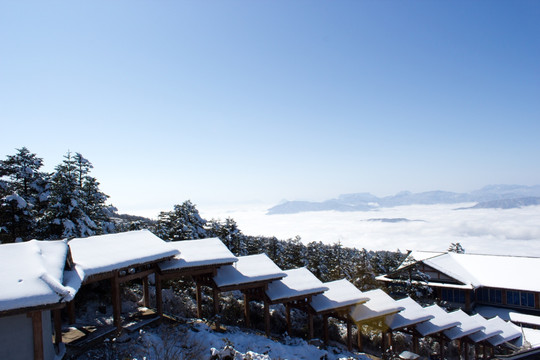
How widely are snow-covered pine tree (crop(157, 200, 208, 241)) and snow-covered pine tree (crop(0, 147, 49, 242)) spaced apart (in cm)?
1025

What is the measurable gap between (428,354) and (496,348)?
5053 millimetres

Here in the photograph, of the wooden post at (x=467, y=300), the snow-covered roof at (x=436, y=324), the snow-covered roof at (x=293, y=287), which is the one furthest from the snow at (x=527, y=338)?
the snow-covered roof at (x=293, y=287)

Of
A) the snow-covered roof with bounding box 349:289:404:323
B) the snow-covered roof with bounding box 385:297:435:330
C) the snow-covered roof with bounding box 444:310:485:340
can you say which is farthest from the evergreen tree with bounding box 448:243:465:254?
the snow-covered roof with bounding box 349:289:404:323

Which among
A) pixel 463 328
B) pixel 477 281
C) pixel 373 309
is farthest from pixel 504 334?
pixel 373 309

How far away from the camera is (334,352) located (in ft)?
53.3

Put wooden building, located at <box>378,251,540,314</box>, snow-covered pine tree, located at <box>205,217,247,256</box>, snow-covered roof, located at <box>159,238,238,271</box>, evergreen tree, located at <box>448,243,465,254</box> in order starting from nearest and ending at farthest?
snow-covered roof, located at <box>159,238,238,271</box> < wooden building, located at <box>378,251,540,314</box> < snow-covered pine tree, located at <box>205,217,247,256</box> < evergreen tree, located at <box>448,243,465,254</box>

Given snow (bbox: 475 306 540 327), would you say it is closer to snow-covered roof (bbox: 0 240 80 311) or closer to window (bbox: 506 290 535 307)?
window (bbox: 506 290 535 307)

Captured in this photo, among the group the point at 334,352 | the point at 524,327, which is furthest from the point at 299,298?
the point at 524,327

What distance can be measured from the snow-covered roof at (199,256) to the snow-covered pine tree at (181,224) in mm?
11161

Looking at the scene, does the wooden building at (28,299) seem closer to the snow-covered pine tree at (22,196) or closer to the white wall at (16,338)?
the white wall at (16,338)

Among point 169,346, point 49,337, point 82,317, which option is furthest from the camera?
point 82,317

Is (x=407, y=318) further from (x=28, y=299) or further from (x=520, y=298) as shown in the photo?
(x=28, y=299)

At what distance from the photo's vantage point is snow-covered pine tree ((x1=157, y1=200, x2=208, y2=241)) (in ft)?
96.9

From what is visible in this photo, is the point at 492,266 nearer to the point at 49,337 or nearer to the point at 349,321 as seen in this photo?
the point at 349,321
